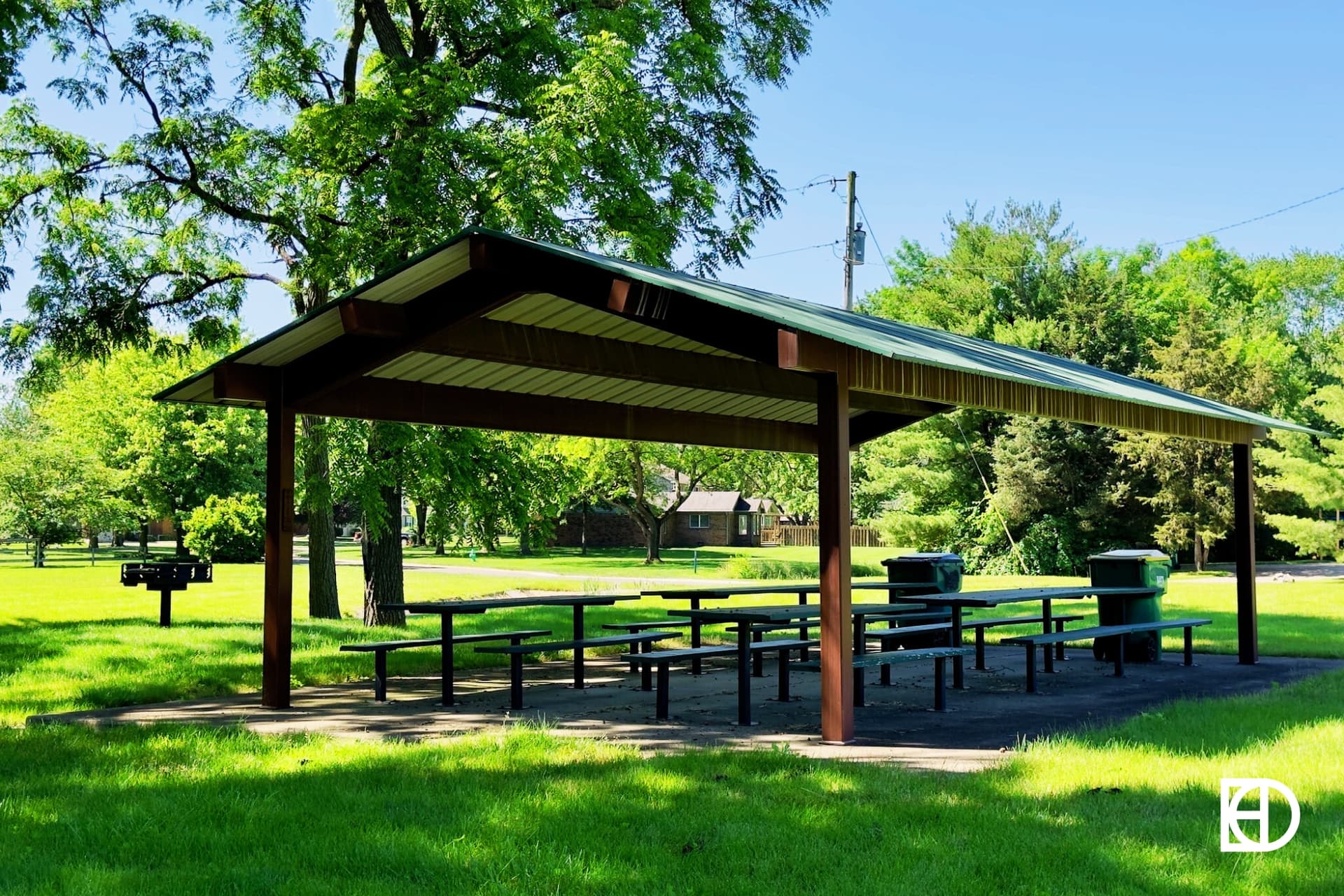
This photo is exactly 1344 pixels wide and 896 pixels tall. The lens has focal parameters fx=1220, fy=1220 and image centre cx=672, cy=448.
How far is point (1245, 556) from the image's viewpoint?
12.8 meters

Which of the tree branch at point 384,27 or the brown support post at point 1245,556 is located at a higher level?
the tree branch at point 384,27

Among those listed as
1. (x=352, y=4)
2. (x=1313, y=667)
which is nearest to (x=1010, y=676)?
(x=1313, y=667)

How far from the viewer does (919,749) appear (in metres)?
7.76

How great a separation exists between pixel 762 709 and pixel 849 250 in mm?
20689

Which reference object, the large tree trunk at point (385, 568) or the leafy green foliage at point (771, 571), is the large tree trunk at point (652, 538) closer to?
the leafy green foliage at point (771, 571)

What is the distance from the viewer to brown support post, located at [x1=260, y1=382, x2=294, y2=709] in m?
9.98

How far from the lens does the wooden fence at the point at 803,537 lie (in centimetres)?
5850

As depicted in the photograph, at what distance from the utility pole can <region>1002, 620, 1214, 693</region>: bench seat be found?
1634cm

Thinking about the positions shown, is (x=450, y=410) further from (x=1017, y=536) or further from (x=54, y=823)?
(x=1017, y=536)

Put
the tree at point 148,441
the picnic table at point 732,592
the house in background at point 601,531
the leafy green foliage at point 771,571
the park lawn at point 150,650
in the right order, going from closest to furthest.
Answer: the park lawn at point 150,650
the picnic table at point 732,592
the leafy green foliage at point 771,571
the tree at point 148,441
the house in background at point 601,531

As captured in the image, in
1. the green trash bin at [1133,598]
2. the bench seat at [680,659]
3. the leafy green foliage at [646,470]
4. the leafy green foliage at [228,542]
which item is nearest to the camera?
the bench seat at [680,659]

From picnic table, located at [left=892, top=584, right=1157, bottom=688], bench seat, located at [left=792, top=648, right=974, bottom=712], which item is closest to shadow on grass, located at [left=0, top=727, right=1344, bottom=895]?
bench seat, located at [left=792, top=648, right=974, bottom=712]

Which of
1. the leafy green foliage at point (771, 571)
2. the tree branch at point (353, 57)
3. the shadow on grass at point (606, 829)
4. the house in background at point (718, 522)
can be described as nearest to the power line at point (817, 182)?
the leafy green foliage at point (771, 571)

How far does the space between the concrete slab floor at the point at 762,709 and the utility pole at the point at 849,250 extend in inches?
661
